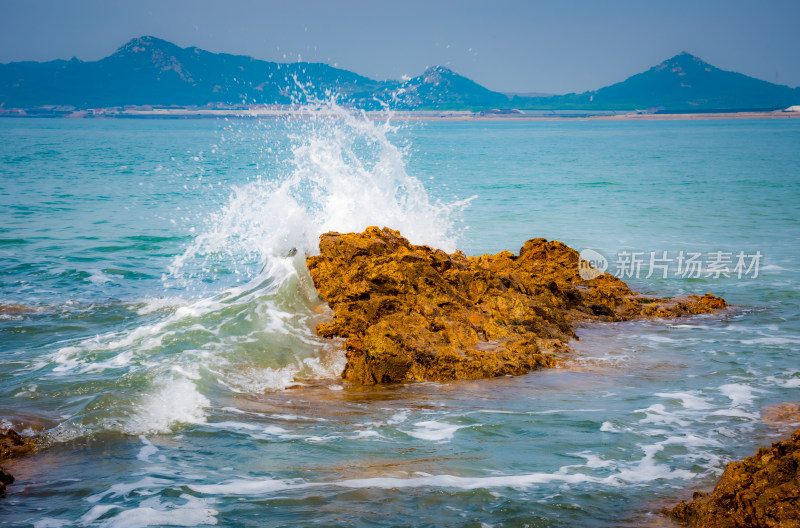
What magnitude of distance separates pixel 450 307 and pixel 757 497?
4499 mm

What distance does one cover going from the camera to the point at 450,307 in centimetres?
791

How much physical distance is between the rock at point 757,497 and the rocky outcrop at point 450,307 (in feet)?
9.91

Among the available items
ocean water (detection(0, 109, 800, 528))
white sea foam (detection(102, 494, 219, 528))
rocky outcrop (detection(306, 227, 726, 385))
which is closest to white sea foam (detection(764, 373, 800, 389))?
ocean water (detection(0, 109, 800, 528))

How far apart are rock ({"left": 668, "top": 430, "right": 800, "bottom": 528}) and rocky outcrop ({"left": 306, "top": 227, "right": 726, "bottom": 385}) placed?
3.02 metres

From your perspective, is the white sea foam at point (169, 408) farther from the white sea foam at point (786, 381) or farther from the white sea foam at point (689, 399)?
the white sea foam at point (786, 381)

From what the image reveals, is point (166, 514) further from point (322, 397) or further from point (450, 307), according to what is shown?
point (450, 307)

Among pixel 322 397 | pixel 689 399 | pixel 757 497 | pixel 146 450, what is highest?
pixel 757 497

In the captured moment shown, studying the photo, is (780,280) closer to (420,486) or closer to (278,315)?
(278,315)

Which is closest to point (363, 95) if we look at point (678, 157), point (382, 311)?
point (678, 157)

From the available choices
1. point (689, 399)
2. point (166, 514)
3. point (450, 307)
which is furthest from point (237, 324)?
point (689, 399)

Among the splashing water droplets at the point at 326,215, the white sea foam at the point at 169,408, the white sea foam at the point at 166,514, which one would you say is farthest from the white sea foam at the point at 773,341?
the white sea foam at the point at 166,514

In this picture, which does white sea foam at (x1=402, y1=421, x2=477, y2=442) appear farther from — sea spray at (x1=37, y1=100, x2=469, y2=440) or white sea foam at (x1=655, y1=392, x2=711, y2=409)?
white sea foam at (x1=655, y1=392, x2=711, y2=409)

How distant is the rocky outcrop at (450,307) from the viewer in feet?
22.5

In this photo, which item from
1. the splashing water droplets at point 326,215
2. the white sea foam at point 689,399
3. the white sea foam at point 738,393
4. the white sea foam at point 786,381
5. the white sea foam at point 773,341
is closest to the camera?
the white sea foam at point 689,399
